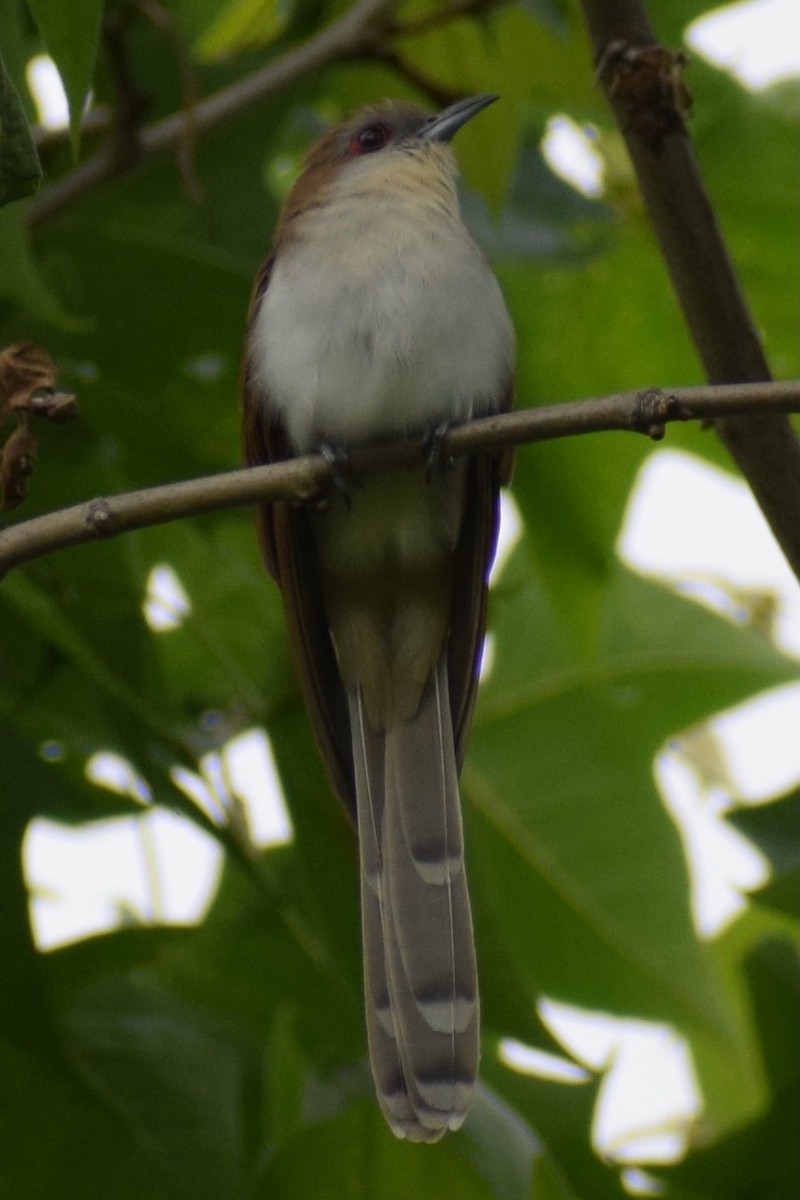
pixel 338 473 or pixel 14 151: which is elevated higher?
pixel 14 151

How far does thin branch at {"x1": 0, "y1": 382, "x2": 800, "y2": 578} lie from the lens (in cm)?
201

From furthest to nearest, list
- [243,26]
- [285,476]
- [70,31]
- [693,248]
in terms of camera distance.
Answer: [243,26]
[693,248]
[285,476]
[70,31]

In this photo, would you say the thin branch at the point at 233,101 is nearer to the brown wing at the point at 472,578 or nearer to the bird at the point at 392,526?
the bird at the point at 392,526

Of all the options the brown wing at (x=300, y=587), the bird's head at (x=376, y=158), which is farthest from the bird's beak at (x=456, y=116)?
the brown wing at (x=300, y=587)

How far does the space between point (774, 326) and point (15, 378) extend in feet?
7.35

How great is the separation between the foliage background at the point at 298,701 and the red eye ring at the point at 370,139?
0.18m

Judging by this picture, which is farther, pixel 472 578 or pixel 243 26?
pixel 243 26

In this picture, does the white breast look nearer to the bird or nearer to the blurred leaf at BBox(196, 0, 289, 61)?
the bird

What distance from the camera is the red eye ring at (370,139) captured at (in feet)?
13.2

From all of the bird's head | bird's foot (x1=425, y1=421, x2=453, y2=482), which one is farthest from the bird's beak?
bird's foot (x1=425, y1=421, x2=453, y2=482)

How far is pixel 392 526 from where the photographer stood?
11.7 ft

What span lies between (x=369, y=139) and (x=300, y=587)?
1.25 metres

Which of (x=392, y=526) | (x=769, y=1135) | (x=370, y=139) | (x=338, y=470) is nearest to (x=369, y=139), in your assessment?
(x=370, y=139)

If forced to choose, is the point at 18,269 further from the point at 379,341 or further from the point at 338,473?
the point at 379,341
